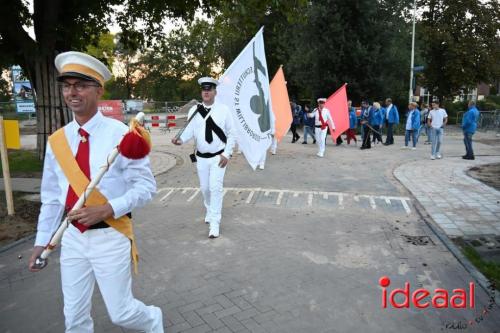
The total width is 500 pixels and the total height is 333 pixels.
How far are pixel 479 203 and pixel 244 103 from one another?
15.6ft

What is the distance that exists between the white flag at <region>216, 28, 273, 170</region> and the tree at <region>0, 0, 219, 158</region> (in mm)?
A: 4257

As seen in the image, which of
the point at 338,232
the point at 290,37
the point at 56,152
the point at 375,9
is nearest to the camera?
the point at 56,152

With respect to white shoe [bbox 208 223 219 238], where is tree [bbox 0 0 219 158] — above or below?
above

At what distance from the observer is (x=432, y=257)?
17.1 feet

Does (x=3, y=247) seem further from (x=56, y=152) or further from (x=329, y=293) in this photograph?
(x=329, y=293)

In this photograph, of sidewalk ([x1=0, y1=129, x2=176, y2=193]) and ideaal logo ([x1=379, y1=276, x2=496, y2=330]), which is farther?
sidewalk ([x1=0, y1=129, x2=176, y2=193])

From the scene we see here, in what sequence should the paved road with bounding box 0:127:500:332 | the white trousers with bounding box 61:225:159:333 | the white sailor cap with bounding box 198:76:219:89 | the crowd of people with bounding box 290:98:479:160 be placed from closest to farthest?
the white trousers with bounding box 61:225:159:333 → the paved road with bounding box 0:127:500:332 → the white sailor cap with bounding box 198:76:219:89 → the crowd of people with bounding box 290:98:479:160

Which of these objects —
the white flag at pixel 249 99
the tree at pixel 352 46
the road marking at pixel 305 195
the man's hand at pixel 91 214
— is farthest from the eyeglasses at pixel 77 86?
the tree at pixel 352 46

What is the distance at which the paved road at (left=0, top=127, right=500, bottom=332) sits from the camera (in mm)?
3779

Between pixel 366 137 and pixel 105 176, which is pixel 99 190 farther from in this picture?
pixel 366 137

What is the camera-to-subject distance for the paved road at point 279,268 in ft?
12.4

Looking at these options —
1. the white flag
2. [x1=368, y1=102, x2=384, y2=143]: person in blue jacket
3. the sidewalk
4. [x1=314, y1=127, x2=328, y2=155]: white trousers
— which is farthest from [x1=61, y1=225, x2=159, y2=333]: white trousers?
[x1=368, y1=102, x2=384, y2=143]: person in blue jacket

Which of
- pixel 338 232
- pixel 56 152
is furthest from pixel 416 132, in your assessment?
pixel 56 152

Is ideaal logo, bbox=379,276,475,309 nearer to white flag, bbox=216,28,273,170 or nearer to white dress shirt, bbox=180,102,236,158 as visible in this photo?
white dress shirt, bbox=180,102,236,158
